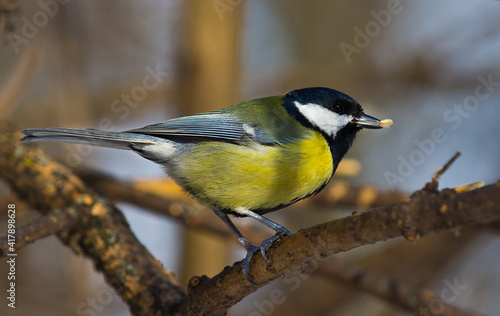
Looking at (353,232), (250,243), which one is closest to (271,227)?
(250,243)

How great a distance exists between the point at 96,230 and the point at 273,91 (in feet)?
8.53

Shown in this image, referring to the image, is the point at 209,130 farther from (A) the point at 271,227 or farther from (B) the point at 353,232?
(B) the point at 353,232

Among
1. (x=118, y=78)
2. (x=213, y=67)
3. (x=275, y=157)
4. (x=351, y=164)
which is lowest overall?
(x=351, y=164)

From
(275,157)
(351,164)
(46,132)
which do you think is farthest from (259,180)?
(351,164)

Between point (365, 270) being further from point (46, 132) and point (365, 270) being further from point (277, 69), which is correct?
point (277, 69)

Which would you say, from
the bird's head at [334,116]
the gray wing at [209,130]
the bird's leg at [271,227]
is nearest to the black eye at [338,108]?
the bird's head at [334,116]

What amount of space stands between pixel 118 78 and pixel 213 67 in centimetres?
170

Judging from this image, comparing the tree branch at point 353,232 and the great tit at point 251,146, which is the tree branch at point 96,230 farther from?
the great tit at point 251,146

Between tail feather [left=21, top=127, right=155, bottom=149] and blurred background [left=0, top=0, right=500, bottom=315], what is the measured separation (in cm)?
71

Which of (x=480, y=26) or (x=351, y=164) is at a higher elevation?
(x=480, y=26)

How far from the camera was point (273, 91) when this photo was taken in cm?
439

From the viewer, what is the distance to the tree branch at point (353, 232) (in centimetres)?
100

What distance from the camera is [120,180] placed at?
2979 mm

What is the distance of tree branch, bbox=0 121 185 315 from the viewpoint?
6.25ft
